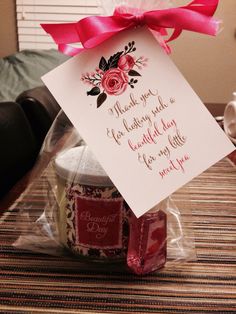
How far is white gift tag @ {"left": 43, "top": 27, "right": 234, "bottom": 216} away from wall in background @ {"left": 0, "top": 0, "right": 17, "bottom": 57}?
9.06 ft

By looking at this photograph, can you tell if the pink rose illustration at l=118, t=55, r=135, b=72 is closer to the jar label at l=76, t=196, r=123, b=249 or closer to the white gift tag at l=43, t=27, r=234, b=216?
the white gift tag at l=43, t=27, r=234, b=216

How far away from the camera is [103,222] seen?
449 mm

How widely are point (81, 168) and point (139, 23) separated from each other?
17 cm

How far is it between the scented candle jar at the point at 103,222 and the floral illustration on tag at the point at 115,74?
0.08m

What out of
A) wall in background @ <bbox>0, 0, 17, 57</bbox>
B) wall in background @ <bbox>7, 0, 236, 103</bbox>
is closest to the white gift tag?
wall in background @ <bbox>7, 0, 236, 103</bbox>

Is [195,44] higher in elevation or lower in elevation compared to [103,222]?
lower

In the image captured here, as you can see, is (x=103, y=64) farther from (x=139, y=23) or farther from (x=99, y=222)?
(x=99, y=222)

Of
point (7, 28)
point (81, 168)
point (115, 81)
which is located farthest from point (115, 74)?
point (7, 28)

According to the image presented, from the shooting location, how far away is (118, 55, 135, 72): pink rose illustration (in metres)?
0.45

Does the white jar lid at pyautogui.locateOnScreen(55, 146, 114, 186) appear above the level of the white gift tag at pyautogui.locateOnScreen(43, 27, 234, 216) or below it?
below

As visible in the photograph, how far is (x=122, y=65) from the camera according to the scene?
1.47 feet

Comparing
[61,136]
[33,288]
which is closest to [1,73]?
[61,136]

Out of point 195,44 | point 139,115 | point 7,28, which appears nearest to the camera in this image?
point 139,115

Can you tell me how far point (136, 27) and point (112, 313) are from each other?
0.99 ft
